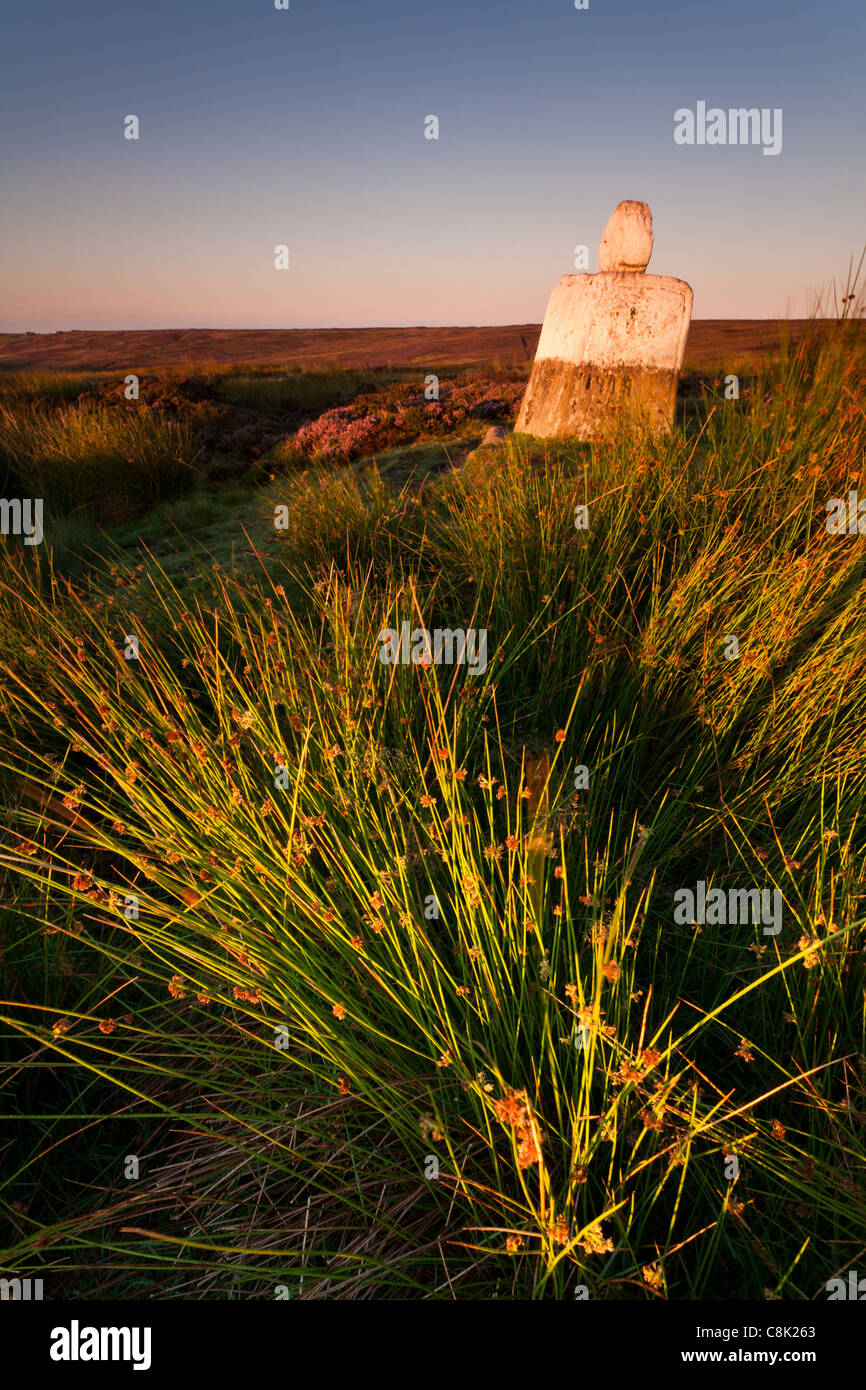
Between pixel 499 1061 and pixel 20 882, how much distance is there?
1.91m

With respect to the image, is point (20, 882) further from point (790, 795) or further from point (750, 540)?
point (750, 540)

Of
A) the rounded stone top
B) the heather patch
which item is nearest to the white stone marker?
the rounded stone top

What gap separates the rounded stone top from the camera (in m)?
5.72

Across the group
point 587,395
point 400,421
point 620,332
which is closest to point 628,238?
point 620,332

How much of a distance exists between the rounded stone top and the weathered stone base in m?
A: 0.86

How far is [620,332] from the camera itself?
5.79m

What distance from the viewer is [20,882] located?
97.4 inches

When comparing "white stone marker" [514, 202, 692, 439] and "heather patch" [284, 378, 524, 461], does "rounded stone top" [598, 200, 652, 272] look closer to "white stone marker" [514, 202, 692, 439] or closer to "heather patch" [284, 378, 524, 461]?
"white stone marker" [514, 202, 692, 439]

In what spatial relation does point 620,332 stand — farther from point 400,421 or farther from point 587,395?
point 400,421

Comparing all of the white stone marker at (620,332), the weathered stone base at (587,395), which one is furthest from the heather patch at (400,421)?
the white stone marker at (620,332)

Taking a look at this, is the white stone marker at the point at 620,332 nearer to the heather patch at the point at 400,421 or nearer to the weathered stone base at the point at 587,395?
the weathered stone base at the point at 587,395

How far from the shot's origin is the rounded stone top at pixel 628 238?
5719 millimetres
